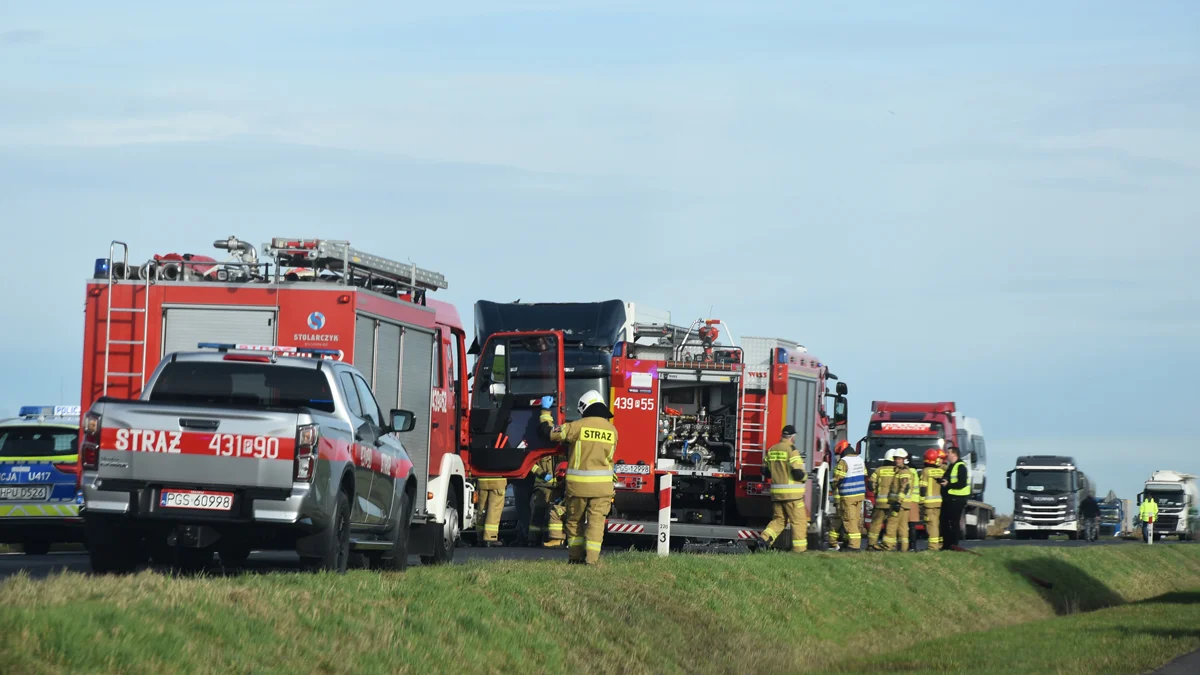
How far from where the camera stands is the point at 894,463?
83.3 feet

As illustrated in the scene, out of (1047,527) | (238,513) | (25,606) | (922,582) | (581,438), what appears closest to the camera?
(25,606)

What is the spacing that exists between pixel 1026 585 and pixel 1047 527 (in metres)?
29.0

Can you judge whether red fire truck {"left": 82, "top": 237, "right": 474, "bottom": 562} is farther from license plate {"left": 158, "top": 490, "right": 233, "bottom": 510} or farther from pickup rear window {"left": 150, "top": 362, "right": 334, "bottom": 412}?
license plate {"left": 158, "top": 490, "right": 233, "bottom": 510}

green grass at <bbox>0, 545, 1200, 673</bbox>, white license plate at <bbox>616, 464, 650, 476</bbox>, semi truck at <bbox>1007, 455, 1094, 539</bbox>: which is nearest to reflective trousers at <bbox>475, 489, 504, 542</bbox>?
white license plate at <bbox>616, 464, 650, 476</bbox>

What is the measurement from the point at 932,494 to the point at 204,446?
16522 mm

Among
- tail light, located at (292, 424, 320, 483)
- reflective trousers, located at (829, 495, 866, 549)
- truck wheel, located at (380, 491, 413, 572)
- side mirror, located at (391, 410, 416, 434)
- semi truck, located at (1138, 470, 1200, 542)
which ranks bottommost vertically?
semi truck, located at (1138, 470, 1200, 542)

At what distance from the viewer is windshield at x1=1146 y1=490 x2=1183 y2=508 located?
2544 inches

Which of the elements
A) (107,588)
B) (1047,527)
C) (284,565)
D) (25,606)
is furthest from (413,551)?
(1047,527)

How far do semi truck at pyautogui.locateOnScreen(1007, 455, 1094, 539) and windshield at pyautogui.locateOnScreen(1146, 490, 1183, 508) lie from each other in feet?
34.8

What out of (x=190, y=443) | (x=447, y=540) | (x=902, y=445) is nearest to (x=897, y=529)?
(x=447, y=540)

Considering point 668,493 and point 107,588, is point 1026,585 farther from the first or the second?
point 107,588

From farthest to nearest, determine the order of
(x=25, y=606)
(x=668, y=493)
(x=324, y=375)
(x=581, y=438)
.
Result: (x=668, y=493) < (x=581, y=438) < (x=324, y=375) < (x=25, y=606)

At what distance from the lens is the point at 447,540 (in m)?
18.0

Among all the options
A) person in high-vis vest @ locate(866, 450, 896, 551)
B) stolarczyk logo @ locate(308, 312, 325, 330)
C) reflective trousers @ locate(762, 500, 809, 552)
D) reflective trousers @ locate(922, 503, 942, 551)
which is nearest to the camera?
stolarczyk logo @ locate(308, 312, 325, 330)
